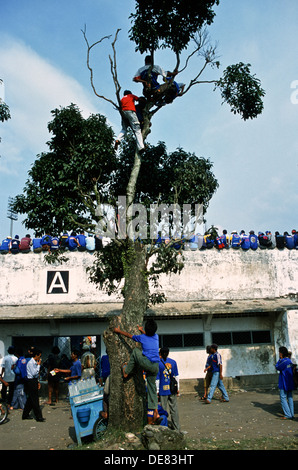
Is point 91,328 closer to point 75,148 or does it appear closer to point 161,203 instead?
point 161,203

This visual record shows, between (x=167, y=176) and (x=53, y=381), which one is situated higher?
(x=167, y=176)

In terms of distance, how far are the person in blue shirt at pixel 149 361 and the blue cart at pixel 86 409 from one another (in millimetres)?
917

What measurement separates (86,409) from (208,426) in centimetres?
277

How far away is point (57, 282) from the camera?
1501 centimetres

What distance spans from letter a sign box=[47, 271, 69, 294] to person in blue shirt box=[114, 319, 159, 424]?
26.6ft

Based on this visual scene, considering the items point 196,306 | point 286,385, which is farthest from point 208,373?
point 286,385

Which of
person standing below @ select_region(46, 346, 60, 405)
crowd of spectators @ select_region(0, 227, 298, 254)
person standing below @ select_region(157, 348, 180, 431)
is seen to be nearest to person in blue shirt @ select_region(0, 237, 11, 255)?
crowd of spectators @ select_region(0, 227, 298, 254)

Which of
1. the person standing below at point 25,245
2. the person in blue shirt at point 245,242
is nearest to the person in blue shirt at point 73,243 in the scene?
the person standing below at point 25,245

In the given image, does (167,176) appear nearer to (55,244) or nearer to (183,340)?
(55,244)

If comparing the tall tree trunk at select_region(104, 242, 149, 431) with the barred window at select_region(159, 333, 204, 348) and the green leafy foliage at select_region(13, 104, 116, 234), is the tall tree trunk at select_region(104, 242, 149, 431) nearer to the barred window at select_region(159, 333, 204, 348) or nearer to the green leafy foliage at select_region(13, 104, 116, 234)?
the green leafy foliage at select_region(13, 104, 116, 234)

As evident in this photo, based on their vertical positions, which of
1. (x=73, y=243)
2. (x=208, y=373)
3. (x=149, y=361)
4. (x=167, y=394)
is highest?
(x=73, y=243)

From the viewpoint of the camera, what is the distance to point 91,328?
1484 centimetres

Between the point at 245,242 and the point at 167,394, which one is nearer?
the point at 167,394

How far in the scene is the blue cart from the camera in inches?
290
